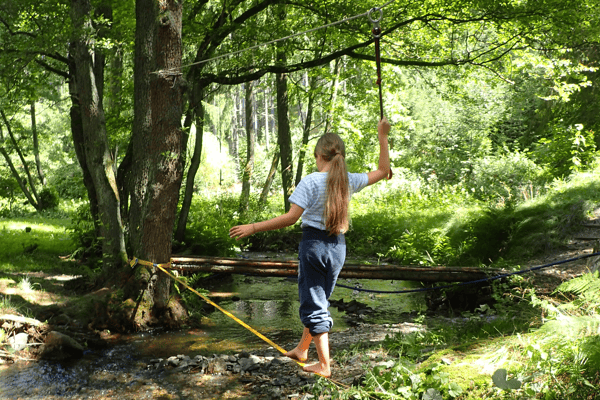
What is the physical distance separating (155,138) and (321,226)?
13.5ft

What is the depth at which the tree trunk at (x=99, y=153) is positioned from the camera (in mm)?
7840

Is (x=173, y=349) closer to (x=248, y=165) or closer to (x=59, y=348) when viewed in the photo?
(x=59, y=348)

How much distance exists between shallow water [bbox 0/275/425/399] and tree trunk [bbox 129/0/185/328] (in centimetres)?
79

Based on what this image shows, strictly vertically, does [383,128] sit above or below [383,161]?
above

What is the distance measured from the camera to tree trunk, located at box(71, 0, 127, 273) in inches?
309

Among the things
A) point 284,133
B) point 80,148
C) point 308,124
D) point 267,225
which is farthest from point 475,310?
point 308,124

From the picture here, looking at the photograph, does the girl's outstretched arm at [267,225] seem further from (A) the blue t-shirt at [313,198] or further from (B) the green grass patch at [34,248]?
(B) the green grass patch at [34,248]

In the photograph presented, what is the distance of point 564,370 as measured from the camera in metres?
3.12

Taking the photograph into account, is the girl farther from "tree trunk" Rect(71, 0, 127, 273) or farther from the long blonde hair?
"tree trunk" Rect(71, 0, 127, 273)

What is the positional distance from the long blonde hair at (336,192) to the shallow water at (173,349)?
2.22m

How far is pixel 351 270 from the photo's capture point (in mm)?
7598

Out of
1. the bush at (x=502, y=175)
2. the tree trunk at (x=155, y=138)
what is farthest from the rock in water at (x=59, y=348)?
the bush at (x=502, y=175)

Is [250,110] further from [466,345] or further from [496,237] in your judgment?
[466,345]

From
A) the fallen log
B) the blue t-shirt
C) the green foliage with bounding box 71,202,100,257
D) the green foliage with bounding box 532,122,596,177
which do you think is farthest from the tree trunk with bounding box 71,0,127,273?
the green foliage with bounding box 532,122,596,177
